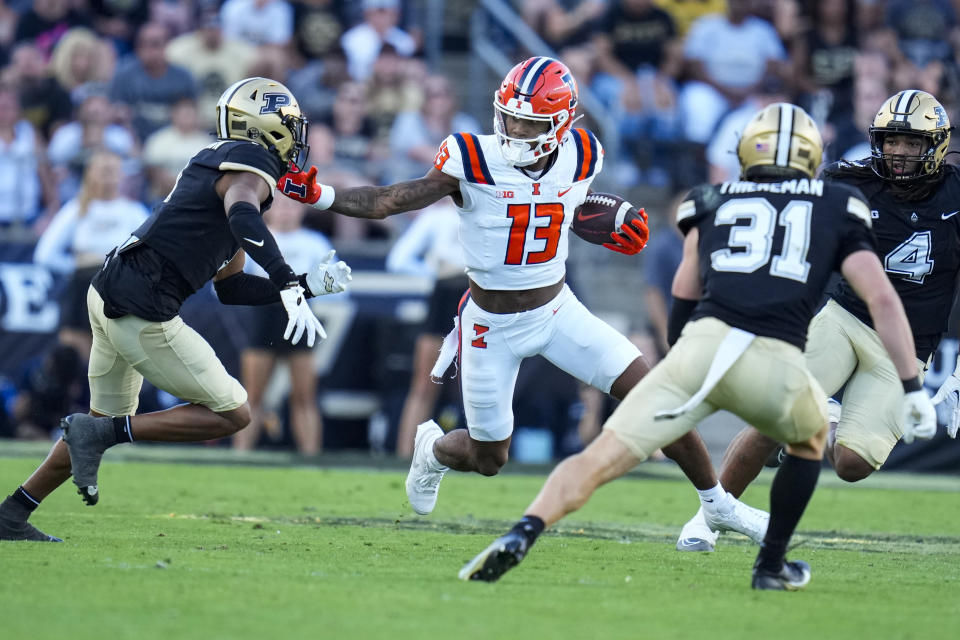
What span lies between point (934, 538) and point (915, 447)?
13.6 feet

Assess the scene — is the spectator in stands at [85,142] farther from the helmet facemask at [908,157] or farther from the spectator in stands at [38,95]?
the helmet facemask at [908,157]

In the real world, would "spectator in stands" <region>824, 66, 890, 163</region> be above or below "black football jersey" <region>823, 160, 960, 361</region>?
above

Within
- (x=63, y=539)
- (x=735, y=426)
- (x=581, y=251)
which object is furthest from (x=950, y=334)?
(x=63, y=539)

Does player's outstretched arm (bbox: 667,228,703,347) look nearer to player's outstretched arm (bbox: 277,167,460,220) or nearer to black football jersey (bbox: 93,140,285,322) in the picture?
player's outstretched arm (bbox: 277,167,460,220)

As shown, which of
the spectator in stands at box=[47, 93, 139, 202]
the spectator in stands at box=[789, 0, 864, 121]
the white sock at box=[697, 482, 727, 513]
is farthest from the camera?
the spectator in stands at box=[789, 0, 864, 121]

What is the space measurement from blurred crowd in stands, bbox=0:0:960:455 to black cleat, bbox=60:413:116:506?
538 cm

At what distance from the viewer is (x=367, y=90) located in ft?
44.0

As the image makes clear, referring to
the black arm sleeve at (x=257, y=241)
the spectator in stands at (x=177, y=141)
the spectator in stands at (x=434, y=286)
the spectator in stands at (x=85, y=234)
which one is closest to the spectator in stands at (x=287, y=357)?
the spectator in stands at (x=434, y=286)

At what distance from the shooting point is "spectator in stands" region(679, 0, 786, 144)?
13742mm

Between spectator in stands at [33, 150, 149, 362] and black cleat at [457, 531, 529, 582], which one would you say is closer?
black cleat at [457, 531, 529, 582]

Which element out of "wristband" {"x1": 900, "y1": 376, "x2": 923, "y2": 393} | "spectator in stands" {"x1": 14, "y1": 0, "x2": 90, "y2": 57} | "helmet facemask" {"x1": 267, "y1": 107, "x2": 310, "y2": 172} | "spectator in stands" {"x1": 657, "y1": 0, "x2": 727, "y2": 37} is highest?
"spectator in stands" {"x1": 657, "y1": 0, "x2": 727, "y2": 37}

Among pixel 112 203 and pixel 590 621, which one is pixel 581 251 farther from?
pixel 590 621

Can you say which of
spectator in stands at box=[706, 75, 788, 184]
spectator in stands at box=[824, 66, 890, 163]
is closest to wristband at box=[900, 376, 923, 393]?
spectator in stands at box=[824, 66, 890, 163]

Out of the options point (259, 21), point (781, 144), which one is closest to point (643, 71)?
point (259, 21)
